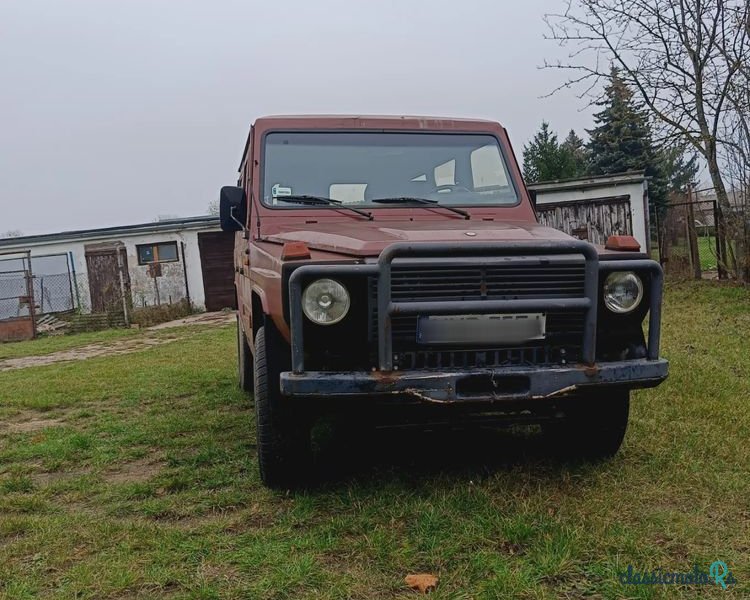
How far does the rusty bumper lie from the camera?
2633mm

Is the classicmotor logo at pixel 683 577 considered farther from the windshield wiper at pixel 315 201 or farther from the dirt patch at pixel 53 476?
the dirt patch at pixel 53 476

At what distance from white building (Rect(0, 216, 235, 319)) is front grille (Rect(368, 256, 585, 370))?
1658 centimetres

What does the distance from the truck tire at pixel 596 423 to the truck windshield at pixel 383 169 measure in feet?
4.67

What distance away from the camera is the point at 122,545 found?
2727 mm

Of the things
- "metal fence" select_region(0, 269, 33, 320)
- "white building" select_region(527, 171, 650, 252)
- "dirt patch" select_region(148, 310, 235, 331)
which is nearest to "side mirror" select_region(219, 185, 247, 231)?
"white building" select_region(527, 171, 650, 252)

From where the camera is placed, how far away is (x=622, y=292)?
2914 millimetres

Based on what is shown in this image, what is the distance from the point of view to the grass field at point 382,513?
2365 millimetres

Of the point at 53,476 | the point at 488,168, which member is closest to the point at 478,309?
the point at 488,168

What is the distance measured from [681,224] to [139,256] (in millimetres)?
14955

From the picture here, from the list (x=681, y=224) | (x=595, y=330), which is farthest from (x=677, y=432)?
(x=681, y=224)

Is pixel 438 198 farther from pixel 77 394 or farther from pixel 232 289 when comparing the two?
pixel 232 289

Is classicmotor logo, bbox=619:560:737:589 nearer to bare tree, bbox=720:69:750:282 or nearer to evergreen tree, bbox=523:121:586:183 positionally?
bare tree, bbox=720:69:750:282

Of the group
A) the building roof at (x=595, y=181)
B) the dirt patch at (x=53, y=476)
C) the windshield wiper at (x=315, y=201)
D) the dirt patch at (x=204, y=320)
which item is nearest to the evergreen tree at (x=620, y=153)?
the building roof at (x=595, y=181)

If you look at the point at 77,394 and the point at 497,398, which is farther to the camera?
the point at 77,394
